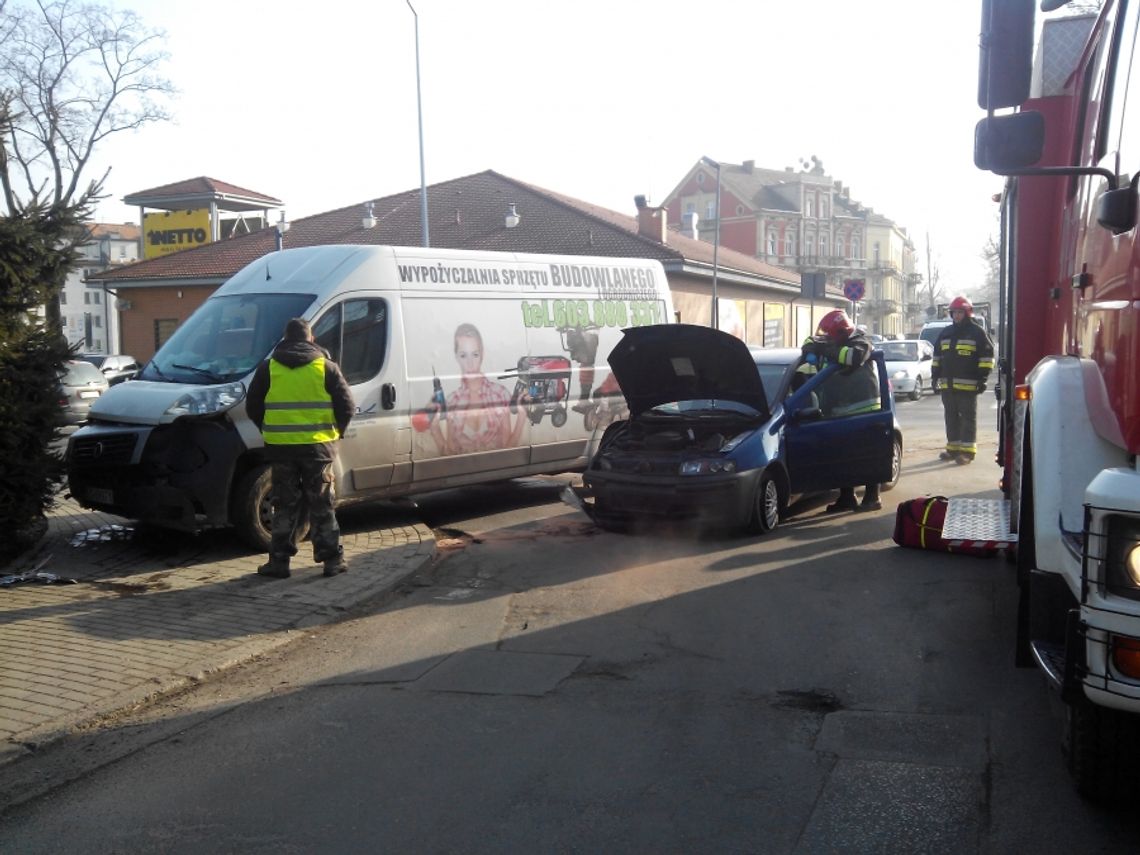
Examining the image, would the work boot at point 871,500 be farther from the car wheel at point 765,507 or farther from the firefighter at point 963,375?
the firefighter at point 963,375

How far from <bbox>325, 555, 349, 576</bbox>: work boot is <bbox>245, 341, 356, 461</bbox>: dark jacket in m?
0.74

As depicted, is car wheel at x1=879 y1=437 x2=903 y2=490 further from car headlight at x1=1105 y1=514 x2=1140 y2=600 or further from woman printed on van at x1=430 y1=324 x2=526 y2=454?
car headlight at x1=1105 y1=514 x2=1140 y2=600

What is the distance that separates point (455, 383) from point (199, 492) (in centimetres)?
279

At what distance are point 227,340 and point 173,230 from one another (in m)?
39.1

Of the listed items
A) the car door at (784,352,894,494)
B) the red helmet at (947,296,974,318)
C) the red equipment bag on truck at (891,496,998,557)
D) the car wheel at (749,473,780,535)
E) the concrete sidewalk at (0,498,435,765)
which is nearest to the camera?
the concrete sidewalk at (0,498,435,765)

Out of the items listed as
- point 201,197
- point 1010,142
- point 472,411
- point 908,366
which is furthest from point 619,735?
point 201,197

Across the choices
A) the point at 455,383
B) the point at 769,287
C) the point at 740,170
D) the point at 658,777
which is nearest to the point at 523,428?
the point at 455,383

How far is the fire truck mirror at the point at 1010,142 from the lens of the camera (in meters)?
3.94

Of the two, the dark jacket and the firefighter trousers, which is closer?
the dark jacket

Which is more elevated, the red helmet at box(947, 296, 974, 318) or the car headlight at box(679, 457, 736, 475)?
the red helmet at box(947, 296, 974, 318)

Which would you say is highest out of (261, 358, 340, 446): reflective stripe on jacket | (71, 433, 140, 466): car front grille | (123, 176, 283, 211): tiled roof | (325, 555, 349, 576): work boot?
(123, 176, 283, 211): tiled roof

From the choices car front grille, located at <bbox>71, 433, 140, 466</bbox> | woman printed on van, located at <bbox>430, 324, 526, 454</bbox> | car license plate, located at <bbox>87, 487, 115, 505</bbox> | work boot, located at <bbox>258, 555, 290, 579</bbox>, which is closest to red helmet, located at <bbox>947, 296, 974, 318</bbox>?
woman printed on van, located at <bbox>430, 324, 526, 454</bbox>

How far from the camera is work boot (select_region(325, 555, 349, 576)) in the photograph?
8.14 metres

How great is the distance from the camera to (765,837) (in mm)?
3836
